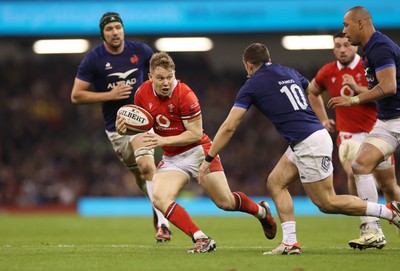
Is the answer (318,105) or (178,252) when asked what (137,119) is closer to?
(178,252)

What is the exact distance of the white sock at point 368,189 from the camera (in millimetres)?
8180

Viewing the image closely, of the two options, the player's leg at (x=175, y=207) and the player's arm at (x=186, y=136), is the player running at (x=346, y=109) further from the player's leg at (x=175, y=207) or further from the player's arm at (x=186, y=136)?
the player's leg at (x=175, y=207)

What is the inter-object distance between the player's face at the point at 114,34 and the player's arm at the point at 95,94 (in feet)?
2.01

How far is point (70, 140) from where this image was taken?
24.1 m

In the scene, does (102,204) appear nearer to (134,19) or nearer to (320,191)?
(134,19)

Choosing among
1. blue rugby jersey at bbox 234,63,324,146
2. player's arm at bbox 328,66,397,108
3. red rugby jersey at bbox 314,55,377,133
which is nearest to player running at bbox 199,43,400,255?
blue rugby jersey at bbox 234,63,324,146

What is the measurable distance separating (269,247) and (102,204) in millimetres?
12693

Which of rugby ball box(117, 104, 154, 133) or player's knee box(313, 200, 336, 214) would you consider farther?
rugby ball box(117, 104, 154, 133)

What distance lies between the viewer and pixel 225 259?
7.13 metres

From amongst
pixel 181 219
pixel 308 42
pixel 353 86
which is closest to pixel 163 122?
pixel 181 219

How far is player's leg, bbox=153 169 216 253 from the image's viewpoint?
763 centimetres

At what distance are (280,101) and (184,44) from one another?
53.3 feet

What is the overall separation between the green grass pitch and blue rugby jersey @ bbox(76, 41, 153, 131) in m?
2.03

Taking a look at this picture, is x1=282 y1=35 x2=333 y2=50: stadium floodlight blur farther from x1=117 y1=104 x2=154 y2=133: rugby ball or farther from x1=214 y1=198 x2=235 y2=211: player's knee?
x1=117 y1=104 x2=154 y2=133: rugby ball
